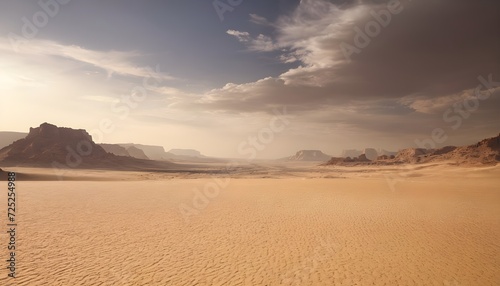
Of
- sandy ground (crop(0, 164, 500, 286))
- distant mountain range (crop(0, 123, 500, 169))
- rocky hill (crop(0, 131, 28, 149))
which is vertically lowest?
sandy ground (crop(0, 164, 500, 286))

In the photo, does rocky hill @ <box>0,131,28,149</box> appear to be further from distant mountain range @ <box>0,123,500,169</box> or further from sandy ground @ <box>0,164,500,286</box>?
sandy ground @ <box>0,164,500,286</box>

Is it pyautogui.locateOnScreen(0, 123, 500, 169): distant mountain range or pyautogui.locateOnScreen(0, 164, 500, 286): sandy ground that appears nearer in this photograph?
pyautogui.locateOnScreen(0, 164, 500, 286): sandy ground

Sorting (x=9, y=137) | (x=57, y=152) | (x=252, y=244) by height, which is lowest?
(x=252, y=244)

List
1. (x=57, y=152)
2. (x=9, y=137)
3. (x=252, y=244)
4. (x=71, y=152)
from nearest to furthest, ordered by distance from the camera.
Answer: (x=252, y=244), (x=57, y=152), (x=71, y=152), (x=9, y=137)

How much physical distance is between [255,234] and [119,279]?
6.75 metres

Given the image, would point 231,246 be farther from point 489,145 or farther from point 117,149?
point 117,149

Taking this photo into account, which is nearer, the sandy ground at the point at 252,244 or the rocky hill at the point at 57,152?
the sandy ground at the point at 252,244

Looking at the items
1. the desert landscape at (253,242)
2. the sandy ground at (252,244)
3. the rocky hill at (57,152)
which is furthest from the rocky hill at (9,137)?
the sandy ground at (252,244)

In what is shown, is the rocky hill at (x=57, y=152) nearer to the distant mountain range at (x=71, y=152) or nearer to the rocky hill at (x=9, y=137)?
the distant mountain range at (x=71, y=152)

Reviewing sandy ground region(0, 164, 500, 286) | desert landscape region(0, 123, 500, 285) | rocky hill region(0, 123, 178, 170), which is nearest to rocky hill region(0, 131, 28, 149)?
rocky hill region(0, 123, 178, 170)

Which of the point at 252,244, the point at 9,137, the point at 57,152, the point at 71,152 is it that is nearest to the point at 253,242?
the point at 252,244

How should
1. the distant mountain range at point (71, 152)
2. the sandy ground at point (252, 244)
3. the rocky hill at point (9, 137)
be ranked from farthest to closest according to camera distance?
the rocky hill at point (9, 137)
the distant mountain range at point (71, 152)
the sandy ground at point (252, 244)

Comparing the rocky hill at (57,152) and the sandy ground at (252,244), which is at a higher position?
the rocky hill at (57,152)

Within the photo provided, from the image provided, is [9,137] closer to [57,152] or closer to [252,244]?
[57,152]
